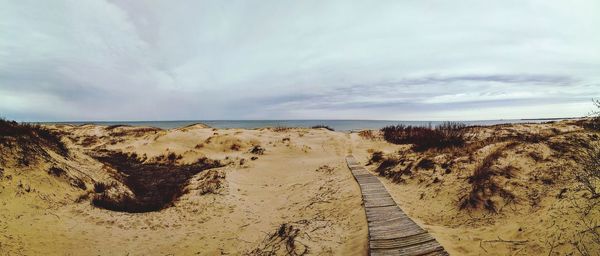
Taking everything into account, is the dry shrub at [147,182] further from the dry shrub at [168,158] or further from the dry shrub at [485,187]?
the dry shrub at [485,187]

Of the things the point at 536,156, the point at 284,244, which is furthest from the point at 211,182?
the point at 536,156

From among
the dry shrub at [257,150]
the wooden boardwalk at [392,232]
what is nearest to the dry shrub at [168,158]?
the dry shrub at [257,150]

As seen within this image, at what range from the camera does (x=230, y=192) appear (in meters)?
10.7

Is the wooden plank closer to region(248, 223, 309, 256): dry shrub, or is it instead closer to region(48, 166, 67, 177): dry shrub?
region(248, 223, 309, 256): dry shrub

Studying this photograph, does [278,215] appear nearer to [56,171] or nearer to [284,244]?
[284,244]

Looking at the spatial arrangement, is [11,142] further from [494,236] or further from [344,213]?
[494,236]

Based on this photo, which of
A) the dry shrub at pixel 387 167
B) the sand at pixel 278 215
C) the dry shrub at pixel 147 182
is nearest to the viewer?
the sand at pixel 278 215

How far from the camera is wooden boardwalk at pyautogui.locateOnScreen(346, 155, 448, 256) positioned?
478cm

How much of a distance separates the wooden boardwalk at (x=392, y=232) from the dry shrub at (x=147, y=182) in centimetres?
643

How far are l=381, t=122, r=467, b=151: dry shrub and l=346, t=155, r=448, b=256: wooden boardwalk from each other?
27.7ft

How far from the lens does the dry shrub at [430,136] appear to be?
603 inches

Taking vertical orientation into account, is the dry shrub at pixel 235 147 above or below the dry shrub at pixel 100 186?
above

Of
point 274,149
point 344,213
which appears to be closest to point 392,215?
point 344,213

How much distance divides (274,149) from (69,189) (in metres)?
12.4
